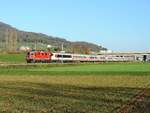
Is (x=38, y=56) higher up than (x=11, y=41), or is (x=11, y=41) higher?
(x=11, y=41)

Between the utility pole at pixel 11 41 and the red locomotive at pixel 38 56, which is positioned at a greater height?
the utility pole at pixel 11 41

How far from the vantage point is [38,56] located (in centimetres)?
10431

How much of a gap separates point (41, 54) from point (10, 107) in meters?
88.0

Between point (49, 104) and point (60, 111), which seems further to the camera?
point (49, 104)

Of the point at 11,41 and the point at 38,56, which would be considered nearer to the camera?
the point at 38,56

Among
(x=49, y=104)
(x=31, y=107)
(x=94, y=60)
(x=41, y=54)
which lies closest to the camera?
(x=31, y=107)

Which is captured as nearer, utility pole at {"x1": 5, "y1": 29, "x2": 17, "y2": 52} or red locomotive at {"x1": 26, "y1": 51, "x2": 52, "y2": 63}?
red locomotive at {"x1": 26, "y1": 51, "x2": 52, "y2": 63}

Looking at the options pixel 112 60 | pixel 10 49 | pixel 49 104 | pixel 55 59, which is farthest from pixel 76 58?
pixel 49 104

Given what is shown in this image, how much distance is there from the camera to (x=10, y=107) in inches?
662

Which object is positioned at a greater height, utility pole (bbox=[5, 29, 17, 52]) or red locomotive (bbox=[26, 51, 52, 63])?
utility pole (bbox=[5, 29, 17, 52])

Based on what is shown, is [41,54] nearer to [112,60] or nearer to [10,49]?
[112,60]

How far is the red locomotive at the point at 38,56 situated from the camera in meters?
104

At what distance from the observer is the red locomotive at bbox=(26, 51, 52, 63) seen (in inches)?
4075

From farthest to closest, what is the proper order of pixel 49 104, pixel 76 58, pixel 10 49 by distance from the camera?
pixel 10 49
pixel 76 58
pixel 49 104
